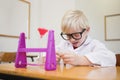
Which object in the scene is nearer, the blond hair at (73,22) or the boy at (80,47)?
the boy at (80,47)

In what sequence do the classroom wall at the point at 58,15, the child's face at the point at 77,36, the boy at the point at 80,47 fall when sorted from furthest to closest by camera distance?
the classroom wall at the point at 58,15 → the child's face at the point at 77,36 → the boy at the point at 80,47

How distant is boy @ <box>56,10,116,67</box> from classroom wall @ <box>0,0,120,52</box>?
188 centimetres

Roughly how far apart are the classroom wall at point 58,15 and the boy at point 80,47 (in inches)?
74.0

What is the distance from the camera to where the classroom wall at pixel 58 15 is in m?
3.12

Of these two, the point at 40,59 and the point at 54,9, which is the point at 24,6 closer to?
the point at 54,9

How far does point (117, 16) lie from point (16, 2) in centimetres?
169

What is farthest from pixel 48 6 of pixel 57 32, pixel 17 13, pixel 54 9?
pixel 17 13

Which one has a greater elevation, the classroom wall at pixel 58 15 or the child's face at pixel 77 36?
the classroom wall at pixel 58 15

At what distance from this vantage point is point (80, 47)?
4.11 ft

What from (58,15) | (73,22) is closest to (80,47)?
(73,22)

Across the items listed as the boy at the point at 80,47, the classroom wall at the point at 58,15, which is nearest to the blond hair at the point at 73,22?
the boy at the point at 80,47

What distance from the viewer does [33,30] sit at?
3.46 meters

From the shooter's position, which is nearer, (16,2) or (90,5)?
(16,2)

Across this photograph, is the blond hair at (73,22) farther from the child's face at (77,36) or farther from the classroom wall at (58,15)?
the classroom wall at (58,15)
